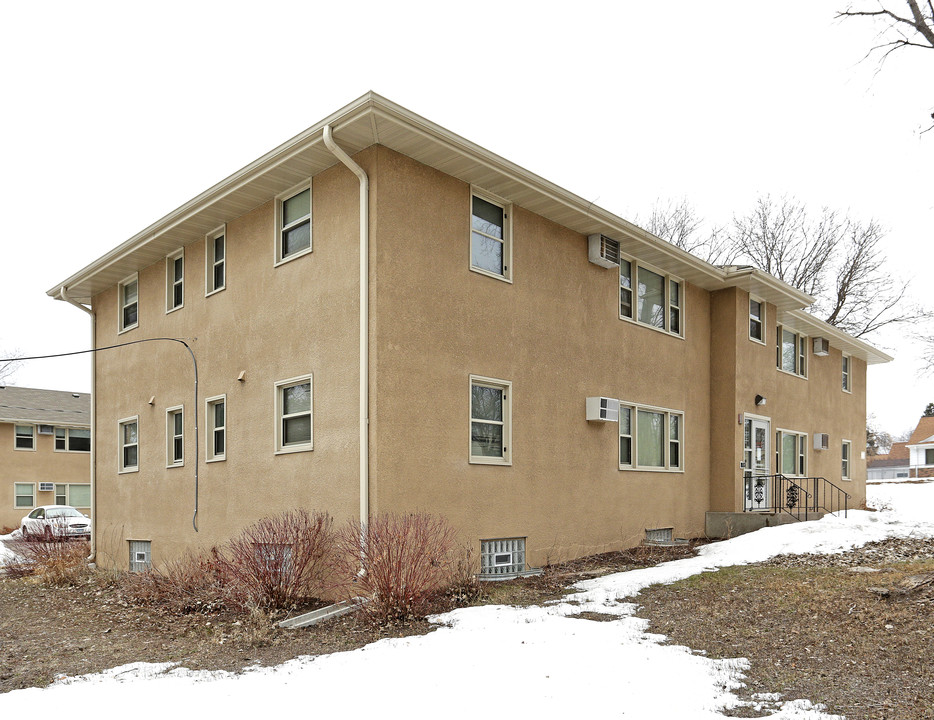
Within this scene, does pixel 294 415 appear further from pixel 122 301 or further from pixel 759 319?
pixel 759 319

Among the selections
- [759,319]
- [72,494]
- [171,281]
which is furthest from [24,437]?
[759,319]

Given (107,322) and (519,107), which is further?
(519,107)

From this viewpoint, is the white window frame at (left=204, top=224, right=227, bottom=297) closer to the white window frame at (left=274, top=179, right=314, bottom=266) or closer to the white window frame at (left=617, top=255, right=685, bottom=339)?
the white window frame at (left=274, top=179, right=314, bottom=266)

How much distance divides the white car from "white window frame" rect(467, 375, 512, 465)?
10587 millimetres

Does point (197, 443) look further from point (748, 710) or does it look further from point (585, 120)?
point (585, 120)

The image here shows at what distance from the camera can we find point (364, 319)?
9.86 m

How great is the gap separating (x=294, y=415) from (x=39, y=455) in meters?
25.7

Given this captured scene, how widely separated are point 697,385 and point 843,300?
2034 cm

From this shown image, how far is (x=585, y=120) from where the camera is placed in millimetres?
26141

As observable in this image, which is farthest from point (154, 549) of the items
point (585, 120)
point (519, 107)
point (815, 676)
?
point (585, 120)

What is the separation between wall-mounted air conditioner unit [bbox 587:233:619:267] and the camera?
1335 cm

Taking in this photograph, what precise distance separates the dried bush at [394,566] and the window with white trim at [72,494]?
27.3 meters

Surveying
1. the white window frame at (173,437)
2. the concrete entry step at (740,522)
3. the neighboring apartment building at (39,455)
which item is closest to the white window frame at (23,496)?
the neighboring apartment building at (39,455)

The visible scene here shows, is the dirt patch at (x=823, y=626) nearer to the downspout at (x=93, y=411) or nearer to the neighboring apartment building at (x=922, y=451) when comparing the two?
the downspout at (x=93, y=411)
